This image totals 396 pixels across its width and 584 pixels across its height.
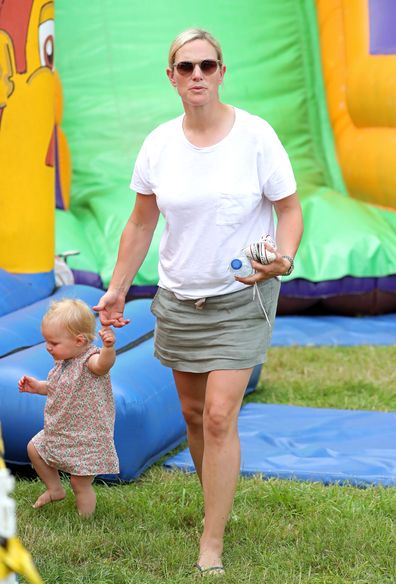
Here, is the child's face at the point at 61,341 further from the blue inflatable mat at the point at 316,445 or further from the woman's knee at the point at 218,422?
the blue inflatable mat at the point at 316,445

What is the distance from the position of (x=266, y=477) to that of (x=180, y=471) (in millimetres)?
332

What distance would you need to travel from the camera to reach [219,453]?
3.09 meters

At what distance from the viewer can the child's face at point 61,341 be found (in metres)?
3.52

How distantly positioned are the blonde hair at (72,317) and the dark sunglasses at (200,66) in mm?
876

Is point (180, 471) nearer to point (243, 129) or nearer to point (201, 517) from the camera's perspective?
point (201, 517)

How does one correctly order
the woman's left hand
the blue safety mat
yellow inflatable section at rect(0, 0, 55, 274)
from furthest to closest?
the blue safety mat
yellow inflatable section at rect(0, 0, 55, 274)
the woman's left hand

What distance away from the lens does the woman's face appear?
3.08 metres

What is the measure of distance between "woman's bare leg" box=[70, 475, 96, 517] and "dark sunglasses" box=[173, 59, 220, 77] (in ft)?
4.54

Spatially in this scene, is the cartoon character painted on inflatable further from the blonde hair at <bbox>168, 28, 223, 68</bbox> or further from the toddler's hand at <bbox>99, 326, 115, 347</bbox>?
the blonde hair at <bbox>168, 28, 223, 68</bbox>

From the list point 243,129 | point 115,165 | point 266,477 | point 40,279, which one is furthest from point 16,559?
point 115,165

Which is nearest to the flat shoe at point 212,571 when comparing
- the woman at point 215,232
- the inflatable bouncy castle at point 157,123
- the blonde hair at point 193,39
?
the woman at point 215,232

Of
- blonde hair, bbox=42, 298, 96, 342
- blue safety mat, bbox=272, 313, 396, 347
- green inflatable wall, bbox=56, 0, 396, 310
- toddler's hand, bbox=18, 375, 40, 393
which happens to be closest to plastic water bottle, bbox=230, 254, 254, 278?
Answer: blonde hair, bbox=42, 298, 96, 342

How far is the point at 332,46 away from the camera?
26.2 feet

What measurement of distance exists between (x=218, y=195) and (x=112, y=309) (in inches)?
20.2
